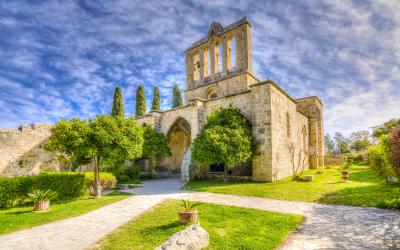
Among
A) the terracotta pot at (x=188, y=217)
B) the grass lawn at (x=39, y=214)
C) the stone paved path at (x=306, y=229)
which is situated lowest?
the grass lawn at (x=39, y=214)

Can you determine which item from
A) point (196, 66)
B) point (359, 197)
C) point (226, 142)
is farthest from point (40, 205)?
point (196, 66)

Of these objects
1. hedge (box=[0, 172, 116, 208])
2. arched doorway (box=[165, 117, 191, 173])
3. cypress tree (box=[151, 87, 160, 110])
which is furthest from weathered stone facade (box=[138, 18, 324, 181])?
cypress tree (box=[151, 87, 160, 110])

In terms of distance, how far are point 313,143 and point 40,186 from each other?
74.8ft

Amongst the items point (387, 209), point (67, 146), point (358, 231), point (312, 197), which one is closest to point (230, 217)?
point (358, 231)

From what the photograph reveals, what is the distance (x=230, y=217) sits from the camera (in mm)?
5758

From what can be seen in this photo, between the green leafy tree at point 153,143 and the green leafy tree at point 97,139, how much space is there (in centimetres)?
657

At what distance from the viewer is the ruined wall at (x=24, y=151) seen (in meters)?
15.2

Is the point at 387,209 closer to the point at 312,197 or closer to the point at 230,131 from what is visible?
the point at 312,197

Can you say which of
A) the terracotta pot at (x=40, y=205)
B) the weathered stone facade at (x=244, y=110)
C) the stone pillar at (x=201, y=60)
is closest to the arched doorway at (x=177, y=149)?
the weathered stone facade at (x=244, y=110)

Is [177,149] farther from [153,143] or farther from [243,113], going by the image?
[243,113]

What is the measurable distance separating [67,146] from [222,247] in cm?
795

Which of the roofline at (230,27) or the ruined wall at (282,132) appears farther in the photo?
the roofline at (230,27)

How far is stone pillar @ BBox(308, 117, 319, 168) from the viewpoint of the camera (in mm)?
20859

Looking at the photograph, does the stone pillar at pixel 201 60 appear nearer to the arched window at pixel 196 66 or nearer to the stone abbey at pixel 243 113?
the stone abbey at pixel 243 113
